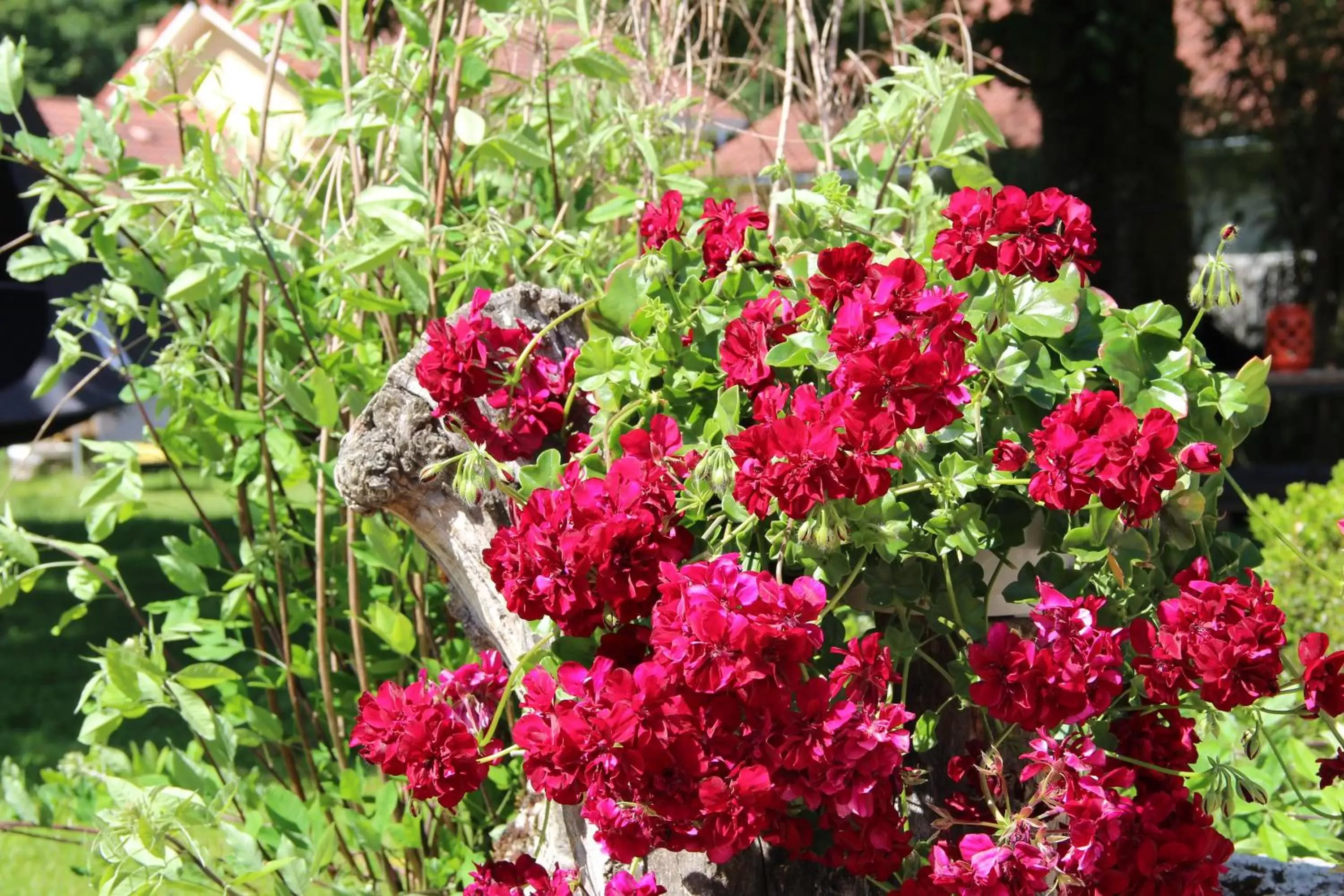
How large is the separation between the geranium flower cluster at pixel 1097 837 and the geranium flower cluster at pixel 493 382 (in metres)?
0.69

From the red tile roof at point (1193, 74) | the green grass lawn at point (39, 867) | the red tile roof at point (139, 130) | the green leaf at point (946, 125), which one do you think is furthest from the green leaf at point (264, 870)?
the red tile roof at point (139, 130)

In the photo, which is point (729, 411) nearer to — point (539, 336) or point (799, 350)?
point (799, 350)

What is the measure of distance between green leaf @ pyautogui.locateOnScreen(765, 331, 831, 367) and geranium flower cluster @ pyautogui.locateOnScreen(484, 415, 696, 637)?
17 centimetres

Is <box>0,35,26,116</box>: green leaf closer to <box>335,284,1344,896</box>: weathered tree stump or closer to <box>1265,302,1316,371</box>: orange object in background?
<box>335,284,1344,896</box>: weathered tree stump

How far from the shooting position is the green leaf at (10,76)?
6.59ft

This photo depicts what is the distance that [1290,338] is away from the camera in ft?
31.2

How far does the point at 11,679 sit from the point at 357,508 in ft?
17.6

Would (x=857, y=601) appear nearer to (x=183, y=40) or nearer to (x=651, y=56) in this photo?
(x=651, y=56)

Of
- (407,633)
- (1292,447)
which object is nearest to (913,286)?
(407,633)

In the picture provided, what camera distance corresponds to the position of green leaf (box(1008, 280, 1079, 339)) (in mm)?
1416

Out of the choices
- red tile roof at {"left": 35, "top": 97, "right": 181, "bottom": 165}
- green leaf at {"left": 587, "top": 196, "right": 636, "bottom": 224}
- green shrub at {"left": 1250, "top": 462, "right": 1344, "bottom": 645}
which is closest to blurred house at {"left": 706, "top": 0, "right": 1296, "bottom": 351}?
green shrub at {"left": 1250, "top": 462, "right": 1344, "bottom": 645}

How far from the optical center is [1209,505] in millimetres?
1485

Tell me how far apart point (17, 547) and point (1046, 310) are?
4.91 feet

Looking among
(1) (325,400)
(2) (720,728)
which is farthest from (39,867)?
(2) (720,728)
